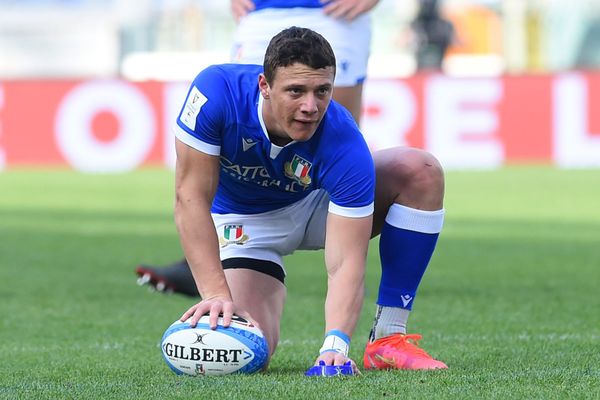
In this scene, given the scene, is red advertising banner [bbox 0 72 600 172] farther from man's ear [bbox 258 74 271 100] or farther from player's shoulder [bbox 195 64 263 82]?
man's ear [bbox 258 74 271 100]

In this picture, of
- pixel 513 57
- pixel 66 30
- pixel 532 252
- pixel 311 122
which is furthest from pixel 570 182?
pixel 66 30

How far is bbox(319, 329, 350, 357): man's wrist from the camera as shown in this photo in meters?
4.14

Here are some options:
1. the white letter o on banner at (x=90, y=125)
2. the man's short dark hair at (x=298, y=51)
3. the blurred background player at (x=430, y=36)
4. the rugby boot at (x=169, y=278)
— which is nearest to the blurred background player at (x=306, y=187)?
the man's short dark hair at (x=298, y=51)

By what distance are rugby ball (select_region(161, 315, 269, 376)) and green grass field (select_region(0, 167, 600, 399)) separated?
8cm

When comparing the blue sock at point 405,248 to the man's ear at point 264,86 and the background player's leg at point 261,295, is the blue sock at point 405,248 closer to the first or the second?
the background player's leg at point 261,295

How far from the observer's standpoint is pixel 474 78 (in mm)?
15945

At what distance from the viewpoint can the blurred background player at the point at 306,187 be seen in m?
4.11

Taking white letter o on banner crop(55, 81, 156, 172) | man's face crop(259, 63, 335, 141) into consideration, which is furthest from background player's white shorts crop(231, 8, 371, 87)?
white letter o on banner crop(55, 81, 156, 172)

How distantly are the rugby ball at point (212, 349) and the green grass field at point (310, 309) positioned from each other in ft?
0.26

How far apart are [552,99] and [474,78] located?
98 cm

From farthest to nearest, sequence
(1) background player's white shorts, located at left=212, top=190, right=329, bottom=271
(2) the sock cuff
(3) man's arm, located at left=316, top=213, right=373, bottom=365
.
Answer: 1. (1) background player's white shorts, located at left=212, top=190, right=329, bottom=271
2. (2) the sock cuff
3. (3) man's arm, located at left=316, top=213, right=373, bottom=365

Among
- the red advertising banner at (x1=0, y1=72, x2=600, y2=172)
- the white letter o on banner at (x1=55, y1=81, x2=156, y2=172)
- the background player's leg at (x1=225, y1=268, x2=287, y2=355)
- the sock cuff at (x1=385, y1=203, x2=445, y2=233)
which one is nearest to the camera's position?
the sock cuff at (x1=385, y1=203, x2=445, y2=233)

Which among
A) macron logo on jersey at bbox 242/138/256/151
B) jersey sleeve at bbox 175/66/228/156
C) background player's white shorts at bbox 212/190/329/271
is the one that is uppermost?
jersey sleeve at bbox 175/66/228/156

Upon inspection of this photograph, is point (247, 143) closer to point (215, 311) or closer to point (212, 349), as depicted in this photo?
point (215, 311)
